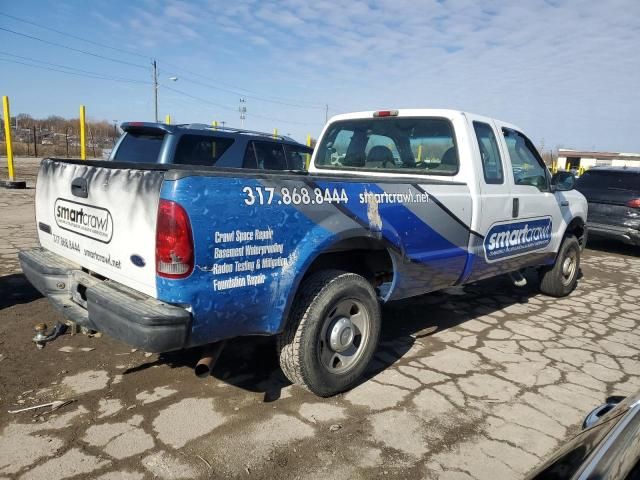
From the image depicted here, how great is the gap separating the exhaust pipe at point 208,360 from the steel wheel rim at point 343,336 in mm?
623

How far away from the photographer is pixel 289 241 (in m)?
2.58

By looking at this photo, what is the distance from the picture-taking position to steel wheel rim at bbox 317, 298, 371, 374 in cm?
303

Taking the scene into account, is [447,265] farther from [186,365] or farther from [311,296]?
[186,365]

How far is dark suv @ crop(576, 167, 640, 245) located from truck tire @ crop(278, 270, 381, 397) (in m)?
7.14

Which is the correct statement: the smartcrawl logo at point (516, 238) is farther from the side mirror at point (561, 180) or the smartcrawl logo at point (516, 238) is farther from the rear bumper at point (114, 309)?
the rear bumper at point (114, 309)

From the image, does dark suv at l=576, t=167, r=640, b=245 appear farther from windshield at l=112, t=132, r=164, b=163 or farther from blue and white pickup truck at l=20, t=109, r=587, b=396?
windshield at l=112, t=132, r=164, b=163

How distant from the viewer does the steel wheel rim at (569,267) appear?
5.73 m

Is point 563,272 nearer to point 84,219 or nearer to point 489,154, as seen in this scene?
point 489,154

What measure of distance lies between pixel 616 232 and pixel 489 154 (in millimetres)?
5637

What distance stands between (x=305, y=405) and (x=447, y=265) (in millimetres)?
1584

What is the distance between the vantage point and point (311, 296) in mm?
2869

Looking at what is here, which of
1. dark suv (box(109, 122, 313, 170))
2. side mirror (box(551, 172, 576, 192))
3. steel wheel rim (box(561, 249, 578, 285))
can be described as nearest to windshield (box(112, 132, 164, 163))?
dark suv (box(109, 122, 313, 170))

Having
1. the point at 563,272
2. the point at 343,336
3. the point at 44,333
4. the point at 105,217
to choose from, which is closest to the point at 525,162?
A: the point at 563,272

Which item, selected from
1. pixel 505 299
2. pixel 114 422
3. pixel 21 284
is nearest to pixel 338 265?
pixel 114 422
